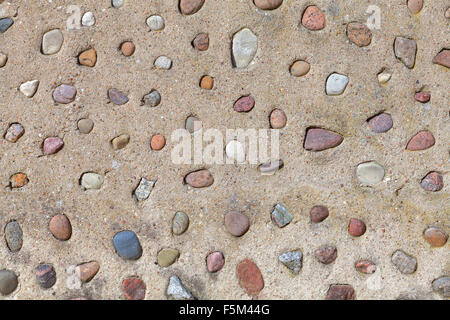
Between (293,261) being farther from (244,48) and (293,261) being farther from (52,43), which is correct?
(52,43)

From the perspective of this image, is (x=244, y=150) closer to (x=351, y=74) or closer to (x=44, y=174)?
(x=351, y=74)

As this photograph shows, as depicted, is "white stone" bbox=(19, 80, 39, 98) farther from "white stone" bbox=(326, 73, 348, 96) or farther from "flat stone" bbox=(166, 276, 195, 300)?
"white stone" bbox=(326, 73, 348, 96)

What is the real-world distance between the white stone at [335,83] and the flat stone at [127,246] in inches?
30.1

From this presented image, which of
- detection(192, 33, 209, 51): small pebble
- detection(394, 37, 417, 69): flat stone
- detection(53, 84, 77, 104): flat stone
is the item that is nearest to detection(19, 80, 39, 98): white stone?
detection(53, 84, 77, 104): flat stone

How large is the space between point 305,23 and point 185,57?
15.8 inches

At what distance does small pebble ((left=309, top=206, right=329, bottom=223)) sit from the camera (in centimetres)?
134

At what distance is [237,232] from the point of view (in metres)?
1.35

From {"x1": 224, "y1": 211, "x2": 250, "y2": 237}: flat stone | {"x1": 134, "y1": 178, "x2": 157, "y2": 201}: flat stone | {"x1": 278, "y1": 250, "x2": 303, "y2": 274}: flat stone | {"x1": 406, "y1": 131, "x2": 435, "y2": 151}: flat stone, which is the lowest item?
{"x1": 278, "y1": 250, "x2": 303, "y2": 274}: flat stone

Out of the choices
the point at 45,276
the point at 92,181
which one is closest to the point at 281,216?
the point at 92,181

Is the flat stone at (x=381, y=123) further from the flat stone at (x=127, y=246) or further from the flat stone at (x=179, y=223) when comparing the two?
the flat stone at (x=127, y=246)

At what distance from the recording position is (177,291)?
1330 millimetres

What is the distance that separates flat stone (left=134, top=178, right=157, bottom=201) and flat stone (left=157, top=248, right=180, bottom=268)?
18 centimetres

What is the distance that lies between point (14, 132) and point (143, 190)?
0.45 metres

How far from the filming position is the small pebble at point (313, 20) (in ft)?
4.58
